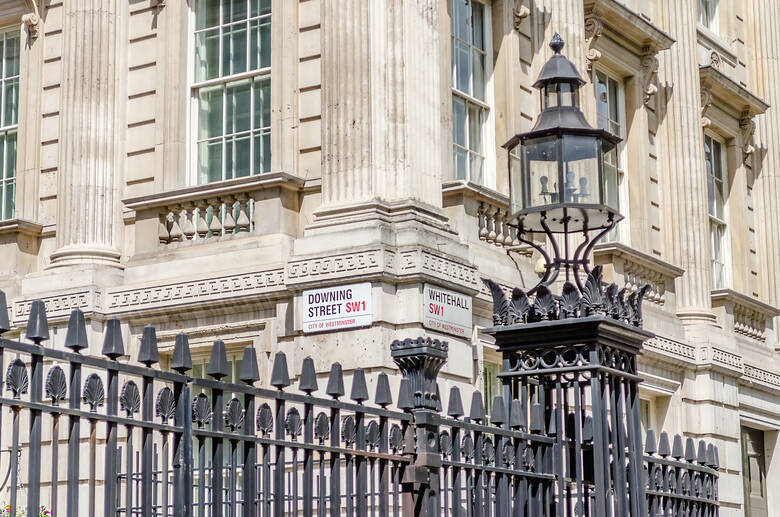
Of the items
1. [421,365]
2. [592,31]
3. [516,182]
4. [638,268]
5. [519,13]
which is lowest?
[421,365]

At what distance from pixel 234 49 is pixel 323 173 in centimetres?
278

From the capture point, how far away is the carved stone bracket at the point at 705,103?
2356 centimetres

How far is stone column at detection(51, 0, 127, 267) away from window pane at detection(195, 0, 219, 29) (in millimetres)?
980

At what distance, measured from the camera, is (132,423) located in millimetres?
5852

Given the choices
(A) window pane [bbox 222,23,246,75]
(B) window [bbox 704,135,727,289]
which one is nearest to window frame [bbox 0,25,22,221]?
(A) window pane [bbox 222,23,246,75]

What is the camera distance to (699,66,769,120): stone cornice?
23484 mm

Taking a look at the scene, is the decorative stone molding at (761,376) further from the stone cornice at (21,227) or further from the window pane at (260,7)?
the stone cornice at (21,227)

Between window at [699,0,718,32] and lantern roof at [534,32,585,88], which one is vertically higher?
window at [699,0,718,32]

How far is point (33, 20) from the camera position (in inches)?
739

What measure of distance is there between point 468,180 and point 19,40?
21.7 feet

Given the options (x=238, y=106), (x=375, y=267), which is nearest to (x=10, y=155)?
(x=238, y=106)

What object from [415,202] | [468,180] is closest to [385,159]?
[415,202]

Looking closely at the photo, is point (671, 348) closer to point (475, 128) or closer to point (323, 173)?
point (475, 128)

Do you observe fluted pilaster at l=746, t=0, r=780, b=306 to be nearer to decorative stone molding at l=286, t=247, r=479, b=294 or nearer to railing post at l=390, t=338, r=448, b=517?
decorative stone molding at l=286, t=247, r=479, b=294
